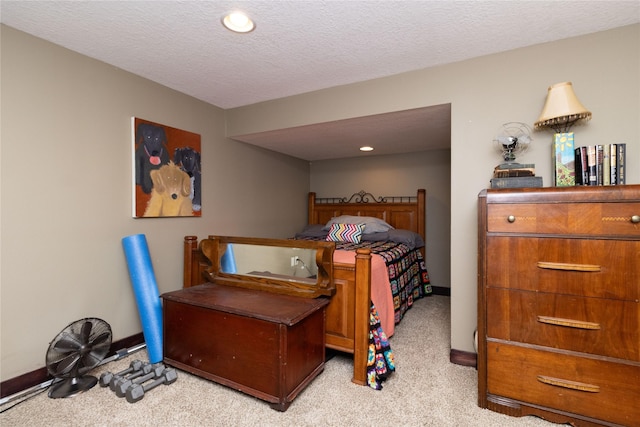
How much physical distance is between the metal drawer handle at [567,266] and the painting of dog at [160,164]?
8.91 feet

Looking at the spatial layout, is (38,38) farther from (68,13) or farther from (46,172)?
(46,172)

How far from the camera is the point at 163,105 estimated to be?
2613 millimetres

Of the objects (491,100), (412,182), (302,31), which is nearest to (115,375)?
(302,31)

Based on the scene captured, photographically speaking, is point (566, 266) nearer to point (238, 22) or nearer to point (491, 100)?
point (491, 100)

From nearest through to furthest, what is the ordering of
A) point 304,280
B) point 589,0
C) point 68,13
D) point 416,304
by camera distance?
point 589,0, point 68,13, point 304,280, point 416,304

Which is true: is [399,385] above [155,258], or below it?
below

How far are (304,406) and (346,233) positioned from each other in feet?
7.10

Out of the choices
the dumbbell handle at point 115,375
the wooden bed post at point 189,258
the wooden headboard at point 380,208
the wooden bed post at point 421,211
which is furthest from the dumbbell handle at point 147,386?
the wooden bed post at point 421,211

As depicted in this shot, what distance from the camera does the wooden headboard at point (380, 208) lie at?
4.11m

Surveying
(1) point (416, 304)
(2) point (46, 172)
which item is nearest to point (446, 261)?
(1) point (416, 304)

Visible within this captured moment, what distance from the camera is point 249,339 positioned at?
1731 mm

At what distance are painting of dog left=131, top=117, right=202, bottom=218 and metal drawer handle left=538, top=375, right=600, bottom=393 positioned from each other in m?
2.84

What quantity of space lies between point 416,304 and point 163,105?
3.40 meters

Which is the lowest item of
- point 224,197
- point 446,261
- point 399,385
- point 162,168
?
point 399,385
